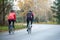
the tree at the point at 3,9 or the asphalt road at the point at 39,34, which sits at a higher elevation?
the tree at the point at 3,9

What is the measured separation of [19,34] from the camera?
252 cm

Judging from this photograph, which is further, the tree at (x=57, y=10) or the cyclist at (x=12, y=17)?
the cyclist at (x=12, y=17)

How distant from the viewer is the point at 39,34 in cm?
247

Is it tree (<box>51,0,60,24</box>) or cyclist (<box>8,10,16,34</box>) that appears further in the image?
cyclist (<box>8,10,16,34</box>)

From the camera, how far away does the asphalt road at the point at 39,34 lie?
243cm

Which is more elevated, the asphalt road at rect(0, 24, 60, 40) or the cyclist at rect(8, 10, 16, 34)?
the cyclist at rect(8, 10, 16, 34)

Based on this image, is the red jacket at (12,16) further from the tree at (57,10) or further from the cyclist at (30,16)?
the tree at (57,10)

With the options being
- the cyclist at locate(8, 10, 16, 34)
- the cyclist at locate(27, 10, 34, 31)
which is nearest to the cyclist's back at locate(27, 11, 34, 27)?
the cyclist at locate(27, 10, 34, 31)

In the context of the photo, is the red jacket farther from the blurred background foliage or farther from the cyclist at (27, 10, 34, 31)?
the cyclist at (27, 10, 34, 31)

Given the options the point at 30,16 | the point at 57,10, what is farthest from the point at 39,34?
the point at 57,10

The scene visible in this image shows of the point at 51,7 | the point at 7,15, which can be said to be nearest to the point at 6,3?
the point at 7,15

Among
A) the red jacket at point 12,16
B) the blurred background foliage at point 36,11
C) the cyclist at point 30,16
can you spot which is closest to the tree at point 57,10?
the blurred background foliage at point 36,11

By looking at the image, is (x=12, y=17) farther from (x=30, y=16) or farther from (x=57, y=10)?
(x=57, y=10)

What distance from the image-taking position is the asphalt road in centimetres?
243
